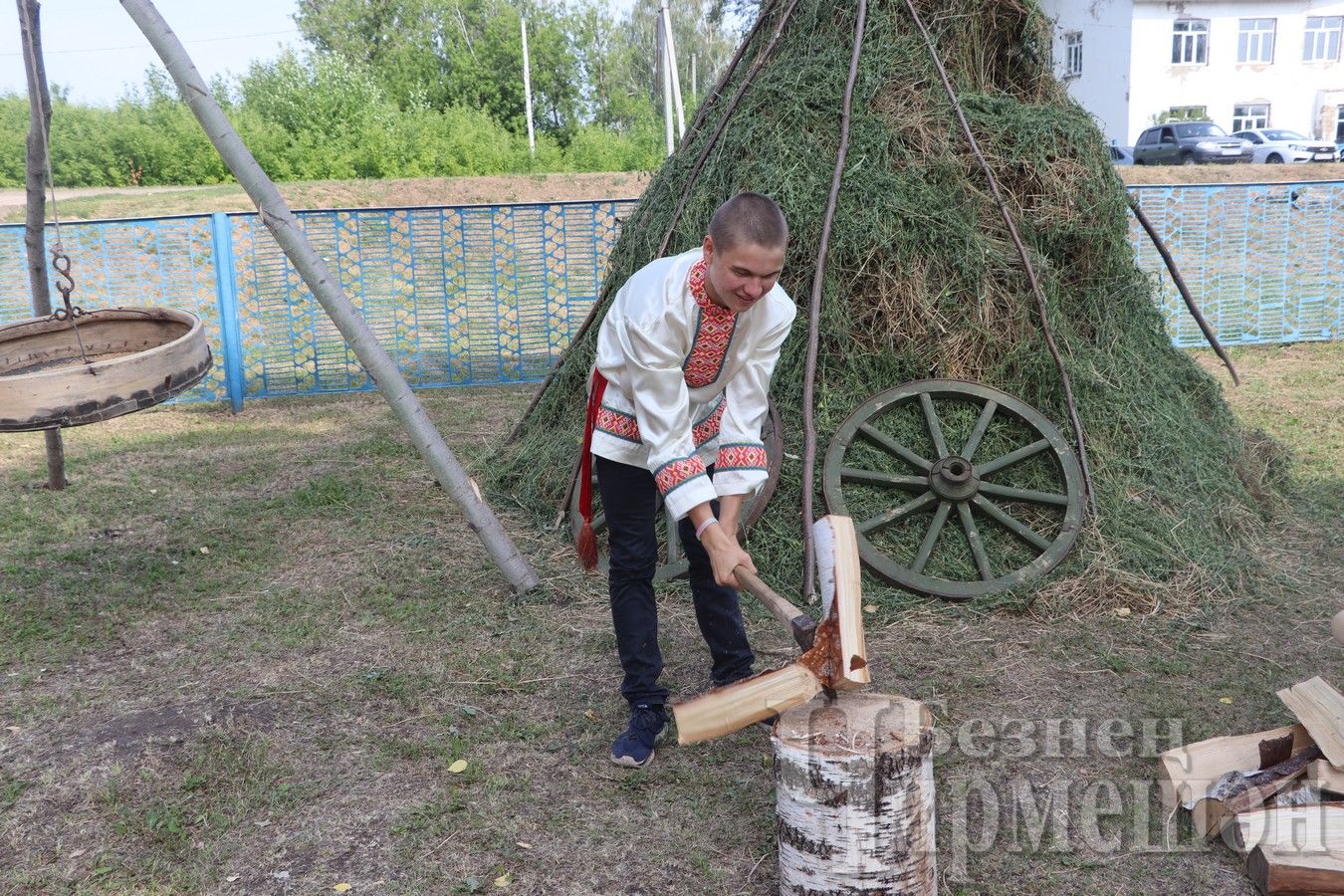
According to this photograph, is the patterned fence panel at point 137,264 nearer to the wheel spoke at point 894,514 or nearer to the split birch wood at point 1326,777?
the wheel spoke at point 894,514

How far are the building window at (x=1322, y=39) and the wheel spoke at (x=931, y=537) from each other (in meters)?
39.2

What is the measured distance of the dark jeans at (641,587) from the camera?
10.6 ft

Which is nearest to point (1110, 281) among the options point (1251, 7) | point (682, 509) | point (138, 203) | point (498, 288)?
point (682, 509)

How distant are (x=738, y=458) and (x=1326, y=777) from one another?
5.71ft

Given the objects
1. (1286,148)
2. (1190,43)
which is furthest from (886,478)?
(1190,43)

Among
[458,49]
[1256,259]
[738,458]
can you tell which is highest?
[458,49]

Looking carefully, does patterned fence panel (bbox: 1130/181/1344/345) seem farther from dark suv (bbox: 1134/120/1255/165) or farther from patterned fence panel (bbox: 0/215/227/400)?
dark suv (bbox: 1134/120/1255/165)

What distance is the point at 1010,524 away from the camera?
4.43 meters

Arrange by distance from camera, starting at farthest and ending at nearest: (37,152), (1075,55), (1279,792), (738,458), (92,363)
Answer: (1075,55) → (37,152) → (92,363) → (738,458) → (1279,792)

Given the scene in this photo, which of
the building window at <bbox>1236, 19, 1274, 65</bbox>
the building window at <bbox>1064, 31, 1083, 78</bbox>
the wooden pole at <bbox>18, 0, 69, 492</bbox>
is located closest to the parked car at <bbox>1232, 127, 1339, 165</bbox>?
the building window at <bbox>1064, 31, 1083, 78</bbox>

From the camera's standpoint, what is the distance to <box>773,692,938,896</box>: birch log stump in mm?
2418

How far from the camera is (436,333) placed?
31.0ft

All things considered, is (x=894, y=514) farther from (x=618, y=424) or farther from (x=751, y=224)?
(x=751, y=224)

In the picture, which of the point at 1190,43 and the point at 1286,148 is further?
the point at 1190,43
